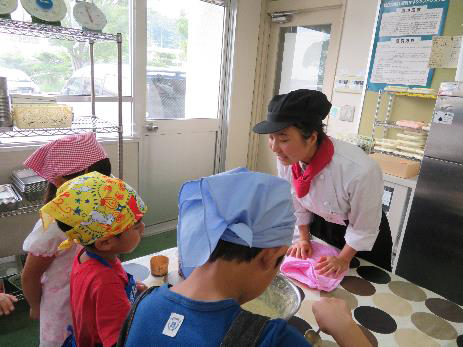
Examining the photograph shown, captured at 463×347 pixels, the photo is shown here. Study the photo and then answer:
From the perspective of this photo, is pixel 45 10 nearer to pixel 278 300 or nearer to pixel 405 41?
pixel 278 300

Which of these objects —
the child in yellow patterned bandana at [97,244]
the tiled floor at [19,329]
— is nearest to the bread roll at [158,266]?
the child in yellow patterned bandana at [97,244]

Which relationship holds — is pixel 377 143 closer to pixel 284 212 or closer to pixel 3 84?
pixel 284 212

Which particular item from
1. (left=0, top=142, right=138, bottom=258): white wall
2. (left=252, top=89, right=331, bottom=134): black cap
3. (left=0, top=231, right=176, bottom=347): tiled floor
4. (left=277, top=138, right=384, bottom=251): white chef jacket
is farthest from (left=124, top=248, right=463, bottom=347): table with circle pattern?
(left=0, top=142, right=138, bottom=258): white wall

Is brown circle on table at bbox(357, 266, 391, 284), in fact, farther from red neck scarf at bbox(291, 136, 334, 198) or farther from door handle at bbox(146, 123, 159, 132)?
door handle at bbox(146, 123, 159, 132)

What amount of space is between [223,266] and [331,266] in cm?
66

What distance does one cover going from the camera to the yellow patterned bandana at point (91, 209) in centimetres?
85

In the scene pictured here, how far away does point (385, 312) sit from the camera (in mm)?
992

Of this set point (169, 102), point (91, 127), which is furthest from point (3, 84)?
point (169, 102)

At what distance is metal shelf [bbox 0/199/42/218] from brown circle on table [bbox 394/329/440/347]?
196 centimetres

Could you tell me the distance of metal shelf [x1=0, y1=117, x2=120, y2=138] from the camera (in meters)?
1.83

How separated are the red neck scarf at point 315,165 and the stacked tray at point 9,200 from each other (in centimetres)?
158

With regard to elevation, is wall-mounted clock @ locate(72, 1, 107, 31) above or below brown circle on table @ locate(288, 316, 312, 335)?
above

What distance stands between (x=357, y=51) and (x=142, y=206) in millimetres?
2534

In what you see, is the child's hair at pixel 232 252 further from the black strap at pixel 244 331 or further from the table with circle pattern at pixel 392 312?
the table with circle pattern at pixel 392 312
